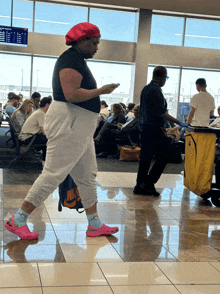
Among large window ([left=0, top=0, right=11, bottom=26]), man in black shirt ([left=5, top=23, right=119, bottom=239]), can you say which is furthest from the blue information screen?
man in black shirt ([left=5, top=23, right=119, bottom=239])

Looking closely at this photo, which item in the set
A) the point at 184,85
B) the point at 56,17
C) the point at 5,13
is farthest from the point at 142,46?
the point at 5,13

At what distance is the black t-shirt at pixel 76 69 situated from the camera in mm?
2585

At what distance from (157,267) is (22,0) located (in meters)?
13.8

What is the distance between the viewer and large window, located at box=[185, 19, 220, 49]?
15055mm

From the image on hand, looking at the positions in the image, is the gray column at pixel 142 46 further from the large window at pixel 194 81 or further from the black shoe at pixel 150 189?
the black shoe at pixel 150 189

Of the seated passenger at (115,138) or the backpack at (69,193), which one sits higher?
the backpack at (69,193)

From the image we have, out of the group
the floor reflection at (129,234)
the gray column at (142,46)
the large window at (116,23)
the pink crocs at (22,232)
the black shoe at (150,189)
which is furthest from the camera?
the large window at (116,23)

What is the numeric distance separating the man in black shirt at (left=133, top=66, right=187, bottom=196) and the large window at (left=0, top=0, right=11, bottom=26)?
11383 millimetres

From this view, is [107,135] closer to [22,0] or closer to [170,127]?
[170,127]

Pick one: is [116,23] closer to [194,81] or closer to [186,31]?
[186,31]

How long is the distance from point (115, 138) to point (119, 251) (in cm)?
571

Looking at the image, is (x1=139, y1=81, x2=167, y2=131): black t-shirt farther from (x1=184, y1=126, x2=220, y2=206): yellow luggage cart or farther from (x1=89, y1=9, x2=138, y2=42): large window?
(x1=89, y1=9, x2=138, y2=42): large window

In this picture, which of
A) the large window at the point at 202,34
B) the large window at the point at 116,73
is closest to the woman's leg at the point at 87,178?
the large window at the point at 116,73

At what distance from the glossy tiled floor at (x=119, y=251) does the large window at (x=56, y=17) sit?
442 inches
